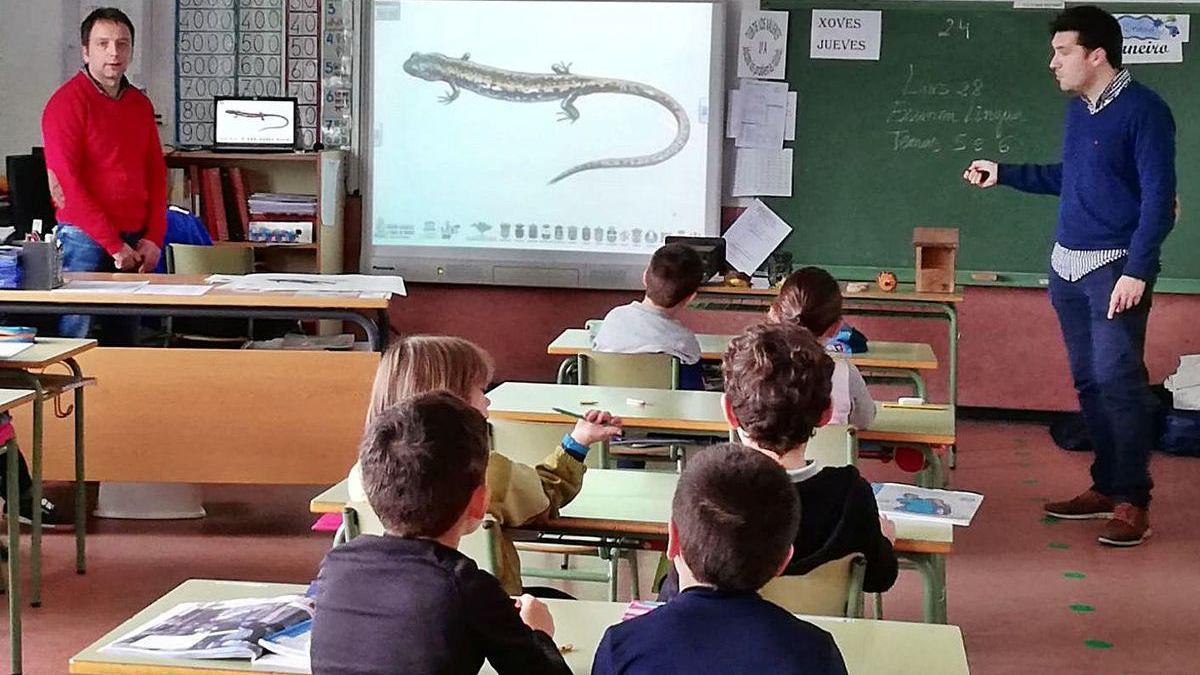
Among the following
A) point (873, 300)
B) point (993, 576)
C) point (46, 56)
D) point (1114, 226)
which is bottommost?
point (993, 576)

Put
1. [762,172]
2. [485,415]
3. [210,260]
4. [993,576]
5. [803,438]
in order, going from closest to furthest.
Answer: [485,415] < [803,438] < [993,576] < [210,260] < [762,172]

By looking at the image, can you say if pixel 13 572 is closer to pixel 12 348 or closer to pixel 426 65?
pixel 12 348

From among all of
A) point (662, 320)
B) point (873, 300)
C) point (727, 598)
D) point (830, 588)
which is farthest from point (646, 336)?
point (727, 598)

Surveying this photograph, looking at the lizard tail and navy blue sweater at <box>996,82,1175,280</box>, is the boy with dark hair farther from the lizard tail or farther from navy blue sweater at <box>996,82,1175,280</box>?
the lizard tail

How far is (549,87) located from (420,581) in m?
5.95

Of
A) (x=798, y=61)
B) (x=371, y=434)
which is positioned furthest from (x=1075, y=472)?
(x=371, y=434)

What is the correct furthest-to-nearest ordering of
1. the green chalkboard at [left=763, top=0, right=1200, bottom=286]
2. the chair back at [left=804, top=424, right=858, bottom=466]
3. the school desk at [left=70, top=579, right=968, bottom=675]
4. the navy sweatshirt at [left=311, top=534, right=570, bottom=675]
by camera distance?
the green chalkboard at [left=763, top=0, right=1200, bottom=286] → the chair back at [left=804, top=424, right=858, bottom=466] → the school desk at [left=70, top=579, right=968, bottom=675] → the navy sweatshirt at [left=311, top=534, right=570, bottom=675]

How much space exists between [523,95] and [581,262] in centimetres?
86

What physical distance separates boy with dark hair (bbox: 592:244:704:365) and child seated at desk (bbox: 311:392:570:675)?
287 cm

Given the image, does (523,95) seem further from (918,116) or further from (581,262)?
(918,116)

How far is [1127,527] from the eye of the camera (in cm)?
537

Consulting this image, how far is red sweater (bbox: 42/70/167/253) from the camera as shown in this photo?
5.68m

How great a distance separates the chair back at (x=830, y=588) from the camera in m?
2.54

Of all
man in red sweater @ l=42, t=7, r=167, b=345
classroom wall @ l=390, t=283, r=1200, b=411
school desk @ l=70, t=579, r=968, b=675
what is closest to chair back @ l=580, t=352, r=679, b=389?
man in red sweater @ l=42, t=7, r=167, b=345
